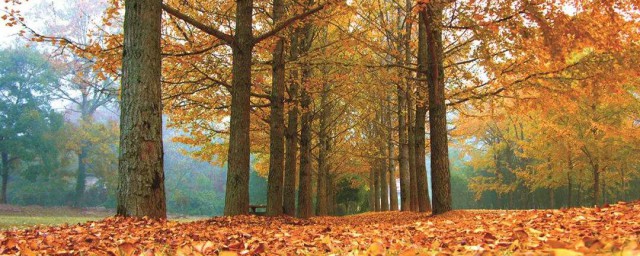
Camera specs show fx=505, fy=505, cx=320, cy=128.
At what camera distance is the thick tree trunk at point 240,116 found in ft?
25.7

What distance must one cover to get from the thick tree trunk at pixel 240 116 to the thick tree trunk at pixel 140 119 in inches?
82.0

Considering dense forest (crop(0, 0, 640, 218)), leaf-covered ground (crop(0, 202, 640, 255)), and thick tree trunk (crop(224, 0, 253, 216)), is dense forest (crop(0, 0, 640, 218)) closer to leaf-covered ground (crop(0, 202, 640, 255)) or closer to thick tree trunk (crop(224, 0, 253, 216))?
thick tree trunk (crop(224, 0, 253, 216))

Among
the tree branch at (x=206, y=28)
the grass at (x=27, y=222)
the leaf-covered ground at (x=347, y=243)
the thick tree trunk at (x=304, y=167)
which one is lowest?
the grass at (x=27, y=222)

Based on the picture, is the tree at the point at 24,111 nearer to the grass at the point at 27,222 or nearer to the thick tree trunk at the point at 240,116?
the grass at the point at 27,222

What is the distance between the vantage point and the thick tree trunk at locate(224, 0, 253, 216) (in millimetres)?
7828

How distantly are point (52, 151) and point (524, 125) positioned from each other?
25.7 m

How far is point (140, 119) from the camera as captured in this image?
18.4 feet

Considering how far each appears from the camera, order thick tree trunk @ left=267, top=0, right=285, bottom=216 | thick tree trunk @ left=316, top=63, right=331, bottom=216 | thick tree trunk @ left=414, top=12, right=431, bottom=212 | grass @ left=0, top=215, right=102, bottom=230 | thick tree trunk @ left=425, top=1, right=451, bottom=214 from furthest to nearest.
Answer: thick tree trunk @ left=316, top=63, right=331, bottom=216 → grass @ left=0, top=215, right=102, bottom=230 → thick tree trunk @ left=414, top=12, right=431, bottom=212 → thick tree trunk @ left=267, top=0, right=285, bottom=216 → thick tree trunk @ left=425, top=1, right=451, bottom=214

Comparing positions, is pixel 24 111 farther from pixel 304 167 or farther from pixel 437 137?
pixel 437 137

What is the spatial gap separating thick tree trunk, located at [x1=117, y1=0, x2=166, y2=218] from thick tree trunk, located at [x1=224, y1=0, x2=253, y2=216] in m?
2.08

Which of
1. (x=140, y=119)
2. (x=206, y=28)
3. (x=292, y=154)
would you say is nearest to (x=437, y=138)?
(x=292, y=154)

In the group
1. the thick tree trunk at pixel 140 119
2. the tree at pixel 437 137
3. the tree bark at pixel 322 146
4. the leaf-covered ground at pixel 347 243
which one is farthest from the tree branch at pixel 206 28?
the tree bark at pixel 322 146

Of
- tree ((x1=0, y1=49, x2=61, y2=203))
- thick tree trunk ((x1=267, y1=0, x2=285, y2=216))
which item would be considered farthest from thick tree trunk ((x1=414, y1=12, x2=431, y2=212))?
tree ((x1=0, y1=49, x2=61, y2=203))

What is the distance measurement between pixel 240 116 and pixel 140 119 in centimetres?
235
